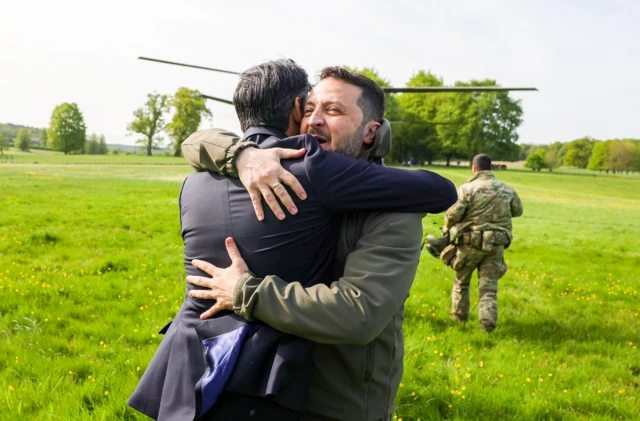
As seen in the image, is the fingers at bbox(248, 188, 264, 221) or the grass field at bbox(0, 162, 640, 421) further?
the grass field at bbox(0, 162, 640, 421)

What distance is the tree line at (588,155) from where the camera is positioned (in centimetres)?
3441

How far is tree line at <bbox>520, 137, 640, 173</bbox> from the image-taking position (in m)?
34.4

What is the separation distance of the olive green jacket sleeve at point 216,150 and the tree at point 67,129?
3002 inches

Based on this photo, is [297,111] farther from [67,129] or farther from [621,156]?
[67,129]

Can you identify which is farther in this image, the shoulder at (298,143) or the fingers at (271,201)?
the shoulder at (298,143)

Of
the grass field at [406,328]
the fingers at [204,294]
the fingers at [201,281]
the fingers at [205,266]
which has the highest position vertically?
the fingers at [205,266]

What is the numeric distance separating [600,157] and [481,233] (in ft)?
129

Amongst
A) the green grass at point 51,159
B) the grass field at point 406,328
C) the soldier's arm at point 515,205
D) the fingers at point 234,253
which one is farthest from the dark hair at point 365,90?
the green grass at point 51,159

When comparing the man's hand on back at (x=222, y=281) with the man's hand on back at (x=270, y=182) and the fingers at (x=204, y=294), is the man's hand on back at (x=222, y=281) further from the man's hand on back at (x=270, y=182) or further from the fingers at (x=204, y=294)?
the man's hand on back at (x=270, y=182)

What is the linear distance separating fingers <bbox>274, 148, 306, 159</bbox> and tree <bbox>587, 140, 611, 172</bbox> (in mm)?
42504

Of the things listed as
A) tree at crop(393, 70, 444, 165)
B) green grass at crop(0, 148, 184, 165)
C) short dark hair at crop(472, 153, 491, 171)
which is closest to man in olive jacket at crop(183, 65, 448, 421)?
short dark hair at crop(472, 153, 491, 171)

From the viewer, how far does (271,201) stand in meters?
1.67

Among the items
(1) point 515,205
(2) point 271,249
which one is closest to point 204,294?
(2) point 271,249

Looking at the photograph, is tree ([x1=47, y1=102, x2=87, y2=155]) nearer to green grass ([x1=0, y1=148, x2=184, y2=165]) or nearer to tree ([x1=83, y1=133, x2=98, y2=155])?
tree ([x1=83, y1=133, x2=98, y2=155])
